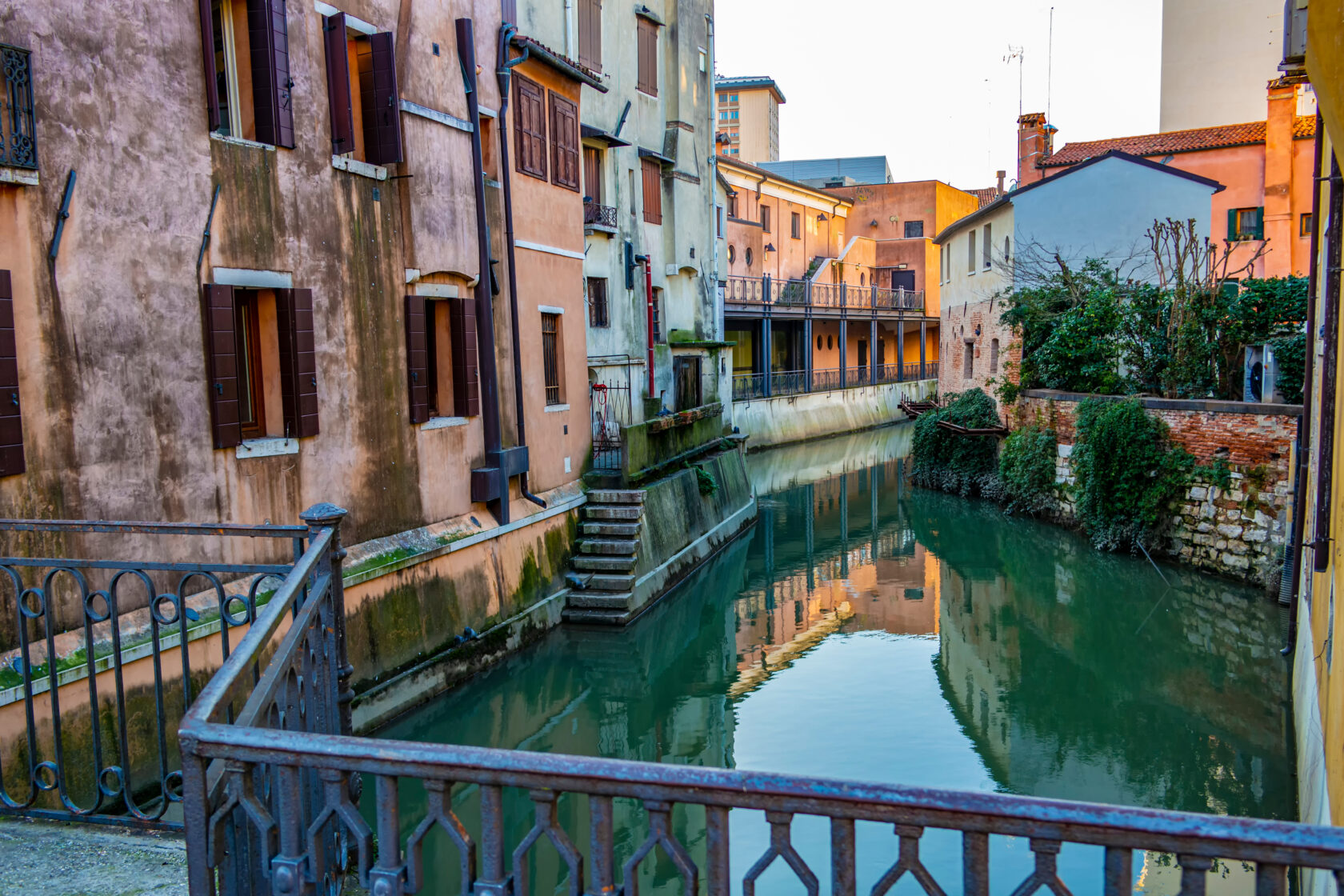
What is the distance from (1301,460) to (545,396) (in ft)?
30.8

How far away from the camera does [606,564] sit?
14.2 meters

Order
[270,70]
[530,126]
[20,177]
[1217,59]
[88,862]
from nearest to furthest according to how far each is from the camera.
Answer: [88,862], [20,177], [270,70], [530,126], [1217,59]

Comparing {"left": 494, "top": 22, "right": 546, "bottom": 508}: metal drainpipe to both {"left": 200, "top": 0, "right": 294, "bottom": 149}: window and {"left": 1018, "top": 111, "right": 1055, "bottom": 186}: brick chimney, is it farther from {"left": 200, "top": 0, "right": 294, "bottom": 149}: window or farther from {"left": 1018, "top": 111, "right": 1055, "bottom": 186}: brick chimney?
{"left": 1018, "top": 111, "right": 1055, "bottom": 186}: brick chimney

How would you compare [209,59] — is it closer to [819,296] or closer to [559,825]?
[559,825]

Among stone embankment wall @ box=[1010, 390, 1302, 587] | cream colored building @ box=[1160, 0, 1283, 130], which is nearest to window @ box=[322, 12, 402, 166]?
stone embankment wall @ box=[1010, 390, 1302, 587]

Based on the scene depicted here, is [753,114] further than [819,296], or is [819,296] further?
[753,114]

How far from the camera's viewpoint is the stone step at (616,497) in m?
15.0

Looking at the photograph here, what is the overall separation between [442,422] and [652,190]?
45.4 feet

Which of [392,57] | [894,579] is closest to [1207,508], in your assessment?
[894,579]

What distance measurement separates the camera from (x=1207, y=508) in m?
15.4

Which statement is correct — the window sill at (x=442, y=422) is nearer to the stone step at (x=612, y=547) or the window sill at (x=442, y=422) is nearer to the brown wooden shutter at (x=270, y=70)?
the stone step at (x=612, y=547)

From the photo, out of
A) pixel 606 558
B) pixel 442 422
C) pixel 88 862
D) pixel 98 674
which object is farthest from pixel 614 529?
pixel 88 862

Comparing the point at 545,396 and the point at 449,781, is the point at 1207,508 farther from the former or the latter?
the point at 449,781

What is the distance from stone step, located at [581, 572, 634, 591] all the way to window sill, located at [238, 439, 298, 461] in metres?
5.61
